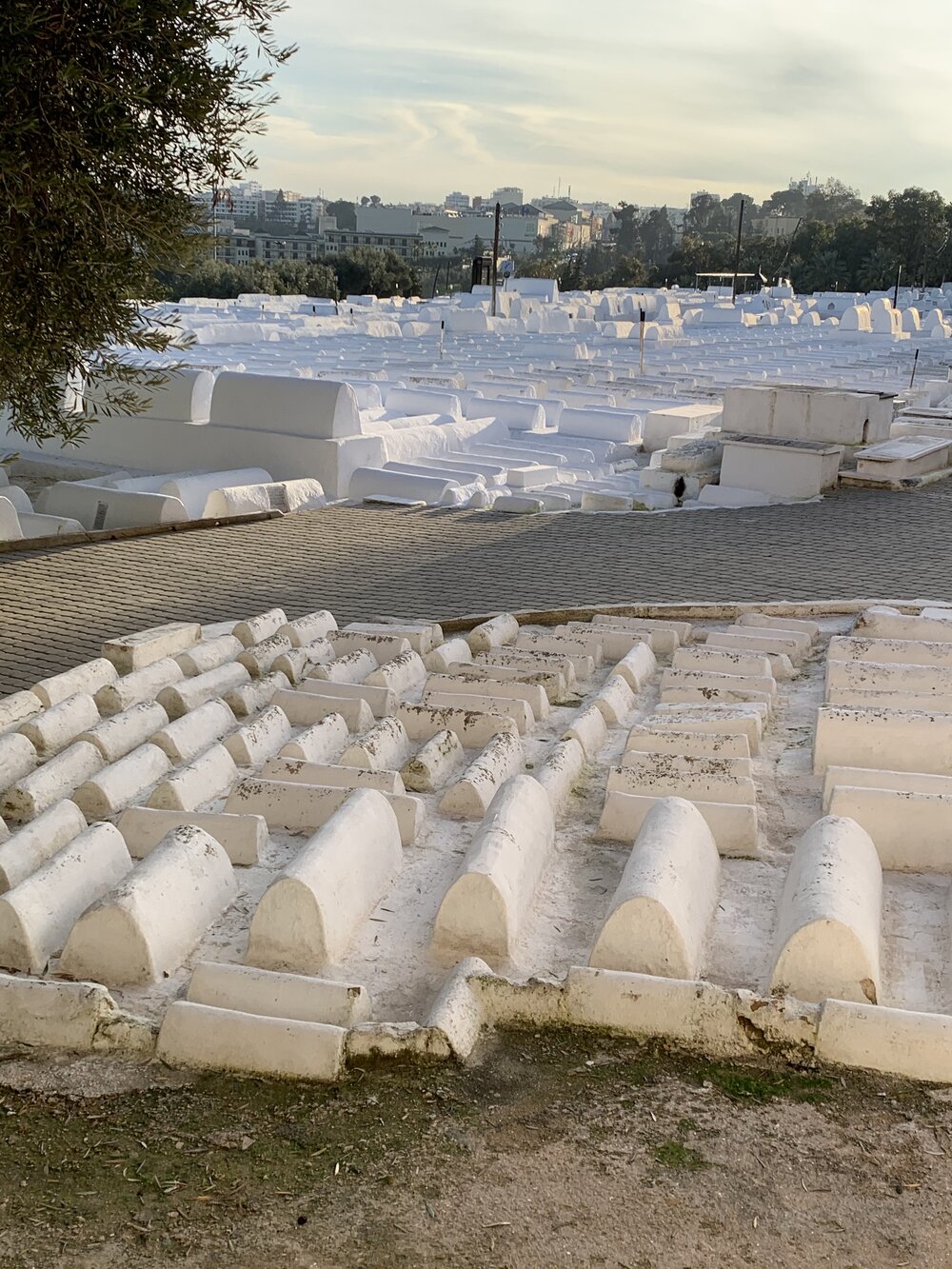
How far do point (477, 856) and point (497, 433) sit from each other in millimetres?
12889

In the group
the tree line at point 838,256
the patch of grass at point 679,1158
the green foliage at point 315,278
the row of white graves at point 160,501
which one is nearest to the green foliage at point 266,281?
the green foliage at point 315,278

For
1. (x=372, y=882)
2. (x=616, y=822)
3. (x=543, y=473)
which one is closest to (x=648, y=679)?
(x=616, y=822)

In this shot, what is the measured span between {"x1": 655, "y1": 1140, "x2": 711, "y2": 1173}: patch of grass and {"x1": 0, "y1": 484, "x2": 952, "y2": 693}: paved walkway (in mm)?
4220

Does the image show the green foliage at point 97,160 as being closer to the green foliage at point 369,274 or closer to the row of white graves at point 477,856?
the row of white graves at point 477,856

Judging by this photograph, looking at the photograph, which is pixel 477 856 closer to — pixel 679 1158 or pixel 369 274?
pixel 679 1158

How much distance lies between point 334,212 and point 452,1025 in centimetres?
12675

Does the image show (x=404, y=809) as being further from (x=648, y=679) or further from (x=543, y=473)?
(x=543, y=473)

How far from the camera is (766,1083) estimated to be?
2.81 metres

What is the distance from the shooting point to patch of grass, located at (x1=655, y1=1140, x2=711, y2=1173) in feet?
8.36

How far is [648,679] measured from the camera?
19.4 ft

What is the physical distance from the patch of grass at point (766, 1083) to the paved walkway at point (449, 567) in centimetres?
411

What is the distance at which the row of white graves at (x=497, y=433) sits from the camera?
11.5 metres

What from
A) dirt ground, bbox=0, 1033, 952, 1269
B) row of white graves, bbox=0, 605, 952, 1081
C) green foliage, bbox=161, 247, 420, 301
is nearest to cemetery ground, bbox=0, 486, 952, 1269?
dirt ground, bbox=0, 1033, 952, 1269

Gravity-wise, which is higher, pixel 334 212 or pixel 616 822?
pixel 334 212
